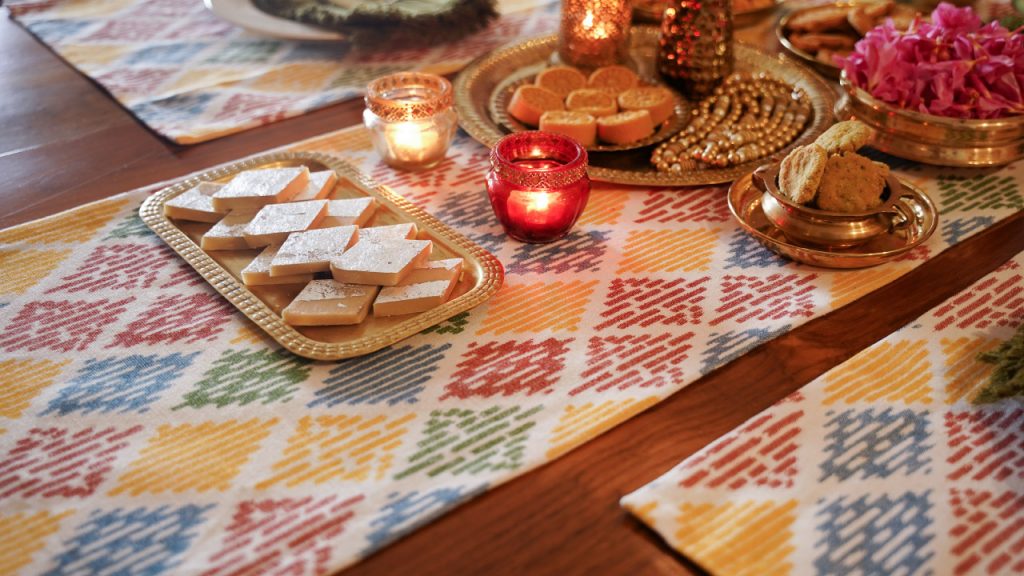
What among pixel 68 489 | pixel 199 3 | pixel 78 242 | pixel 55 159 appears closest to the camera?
pixel 68 489

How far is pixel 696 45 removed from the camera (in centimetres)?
120

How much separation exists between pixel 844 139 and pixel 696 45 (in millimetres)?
342

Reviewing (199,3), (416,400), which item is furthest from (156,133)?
(416,400)

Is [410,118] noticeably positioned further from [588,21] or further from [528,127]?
[588,21]

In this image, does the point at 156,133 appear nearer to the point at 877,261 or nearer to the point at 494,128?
the point at 494,128

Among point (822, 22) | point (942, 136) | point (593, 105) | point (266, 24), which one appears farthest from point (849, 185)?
point (266, 24)

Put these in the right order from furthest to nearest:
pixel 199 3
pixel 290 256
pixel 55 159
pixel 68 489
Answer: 1. pixel 199 3
2. pixel 55 159
3. pixel 290 256
4. pixel 68 489

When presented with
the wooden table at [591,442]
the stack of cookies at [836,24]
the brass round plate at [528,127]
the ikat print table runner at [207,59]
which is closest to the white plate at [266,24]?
the ikat print table runner at [207,59]

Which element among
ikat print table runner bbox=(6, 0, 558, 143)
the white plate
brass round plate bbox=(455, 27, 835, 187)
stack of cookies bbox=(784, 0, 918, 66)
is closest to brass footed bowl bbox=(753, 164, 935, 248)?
brass round plate bbox=(455, 27, 835, 187)

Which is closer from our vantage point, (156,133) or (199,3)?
(156,133)

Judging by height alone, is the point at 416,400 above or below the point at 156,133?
below

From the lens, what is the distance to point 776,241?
920mm

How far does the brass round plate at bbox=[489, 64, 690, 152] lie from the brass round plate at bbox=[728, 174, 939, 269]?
0.48 feet

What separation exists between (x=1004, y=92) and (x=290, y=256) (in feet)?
2.72
